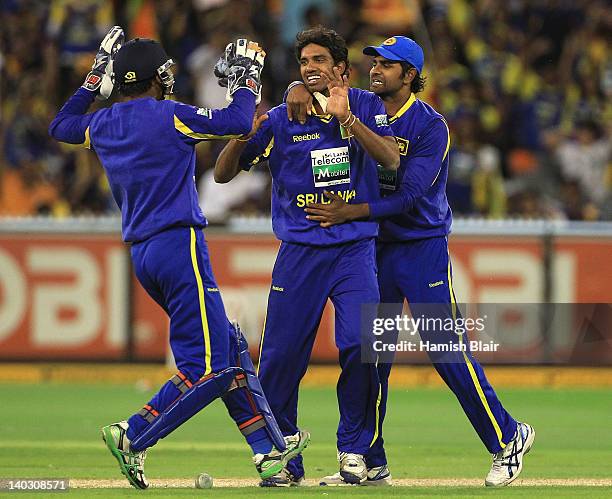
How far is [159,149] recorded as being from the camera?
8.26m

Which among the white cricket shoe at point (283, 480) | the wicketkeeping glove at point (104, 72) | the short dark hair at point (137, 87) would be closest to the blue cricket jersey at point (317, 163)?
the short dark hair at point (137, 87)

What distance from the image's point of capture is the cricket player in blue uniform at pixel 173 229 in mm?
8164

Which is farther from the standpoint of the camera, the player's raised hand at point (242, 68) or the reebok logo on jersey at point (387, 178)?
the reebok logo on jersey at point (387, 178)

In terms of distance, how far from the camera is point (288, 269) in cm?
887

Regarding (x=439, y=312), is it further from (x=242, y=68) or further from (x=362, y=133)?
(x=242, y=68)

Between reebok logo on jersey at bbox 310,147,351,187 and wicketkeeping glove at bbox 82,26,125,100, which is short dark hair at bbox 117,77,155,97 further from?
reebok logo on jersey at bbox 310,147,351,187

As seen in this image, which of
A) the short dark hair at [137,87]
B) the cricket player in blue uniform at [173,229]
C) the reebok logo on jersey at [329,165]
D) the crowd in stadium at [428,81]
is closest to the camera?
the cricket player in blue uniform at [173,229]

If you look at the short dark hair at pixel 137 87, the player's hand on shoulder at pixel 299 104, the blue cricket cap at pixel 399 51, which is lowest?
the player's hand on shoulder at pixel 299 104

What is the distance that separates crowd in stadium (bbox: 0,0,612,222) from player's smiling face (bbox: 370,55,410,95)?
23.5 feet

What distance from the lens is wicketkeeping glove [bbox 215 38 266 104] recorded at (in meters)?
8.39

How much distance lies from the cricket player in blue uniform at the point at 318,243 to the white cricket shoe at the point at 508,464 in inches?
30.2

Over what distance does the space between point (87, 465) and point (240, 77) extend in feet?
10.1

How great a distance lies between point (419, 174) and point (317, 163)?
2.07 feet

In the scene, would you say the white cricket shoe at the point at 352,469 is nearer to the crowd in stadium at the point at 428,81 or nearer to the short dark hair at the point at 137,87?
the short dark hair at the point at 137,87
